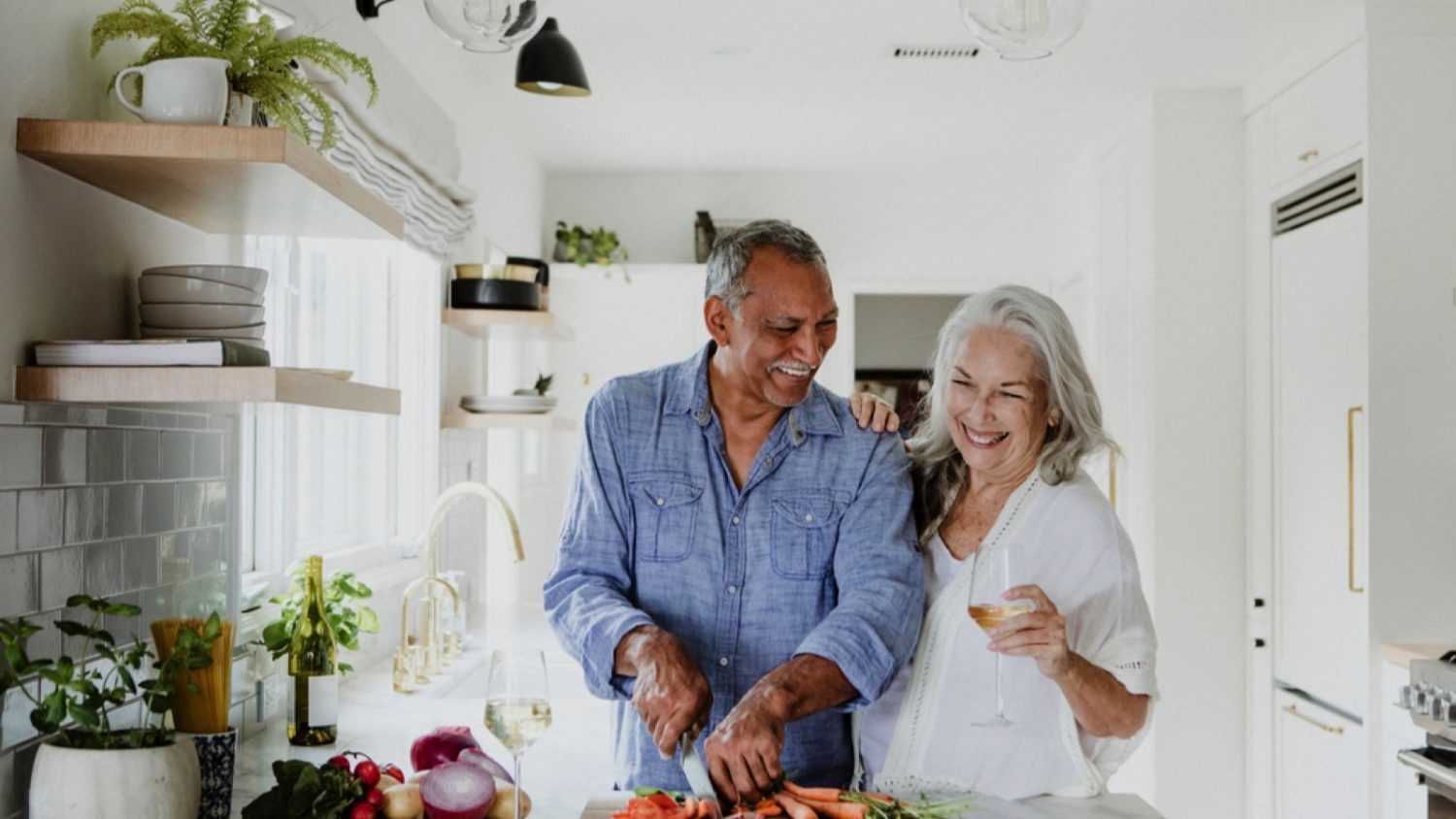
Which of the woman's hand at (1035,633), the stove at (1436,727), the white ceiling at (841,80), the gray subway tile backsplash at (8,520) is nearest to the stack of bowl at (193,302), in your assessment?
the gray subway tile backsplash at (8,520)

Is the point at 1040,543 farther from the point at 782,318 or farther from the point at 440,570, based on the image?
the point at 440,570

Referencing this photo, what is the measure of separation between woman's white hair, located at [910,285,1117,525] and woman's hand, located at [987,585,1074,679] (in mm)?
291

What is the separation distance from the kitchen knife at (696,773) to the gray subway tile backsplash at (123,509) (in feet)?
2.78

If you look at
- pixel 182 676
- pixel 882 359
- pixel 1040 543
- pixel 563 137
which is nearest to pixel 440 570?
pixel 563 137

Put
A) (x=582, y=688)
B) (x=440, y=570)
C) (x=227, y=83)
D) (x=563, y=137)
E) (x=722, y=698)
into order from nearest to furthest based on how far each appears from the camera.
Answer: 1. (x=227, y=83)
2. (x=722, y=698)
3. (x=582, y=688)
4. (x=440, y=570)
5. (x=563, y=137)

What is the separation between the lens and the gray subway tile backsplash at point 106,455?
6.04 ft

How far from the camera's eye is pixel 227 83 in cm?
180

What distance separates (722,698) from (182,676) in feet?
2.40

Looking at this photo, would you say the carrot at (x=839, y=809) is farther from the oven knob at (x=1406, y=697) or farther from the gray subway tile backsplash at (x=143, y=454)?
the oven knob at (x=1406, y=697)

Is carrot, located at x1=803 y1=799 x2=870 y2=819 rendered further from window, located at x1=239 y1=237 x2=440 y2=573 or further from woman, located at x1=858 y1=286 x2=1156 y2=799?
window, located at x1=239 y1=237 x2=440 y2=573

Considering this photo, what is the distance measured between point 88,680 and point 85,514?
0.94ft

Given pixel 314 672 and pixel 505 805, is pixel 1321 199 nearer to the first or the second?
pixel 314 672

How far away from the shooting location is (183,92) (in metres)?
1.73

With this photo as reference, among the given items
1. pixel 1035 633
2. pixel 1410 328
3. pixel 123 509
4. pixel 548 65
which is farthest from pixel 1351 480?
pixel 123 509
